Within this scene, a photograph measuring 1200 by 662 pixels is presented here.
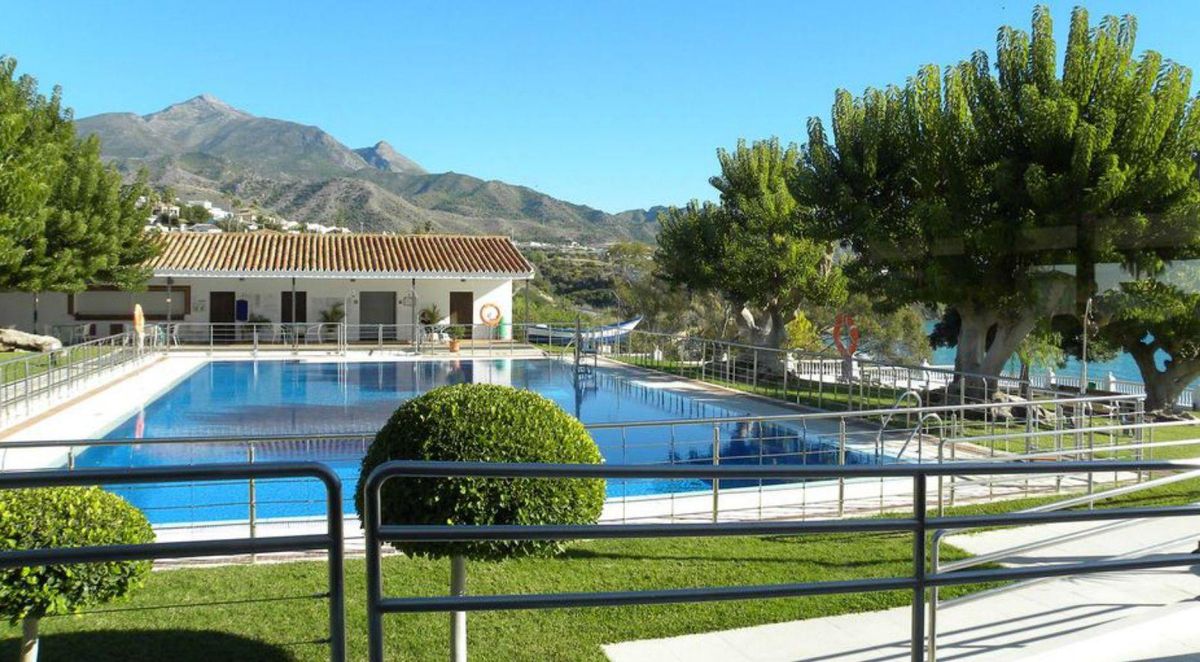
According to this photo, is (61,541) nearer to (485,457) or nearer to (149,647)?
(149,647)

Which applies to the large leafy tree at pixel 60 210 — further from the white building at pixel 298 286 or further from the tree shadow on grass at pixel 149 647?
the tree shadow on grass at pixel 149 647

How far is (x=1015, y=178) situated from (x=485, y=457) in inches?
442

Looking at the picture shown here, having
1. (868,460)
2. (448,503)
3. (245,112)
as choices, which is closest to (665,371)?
(868,460)

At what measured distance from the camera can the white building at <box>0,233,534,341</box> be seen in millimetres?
26859

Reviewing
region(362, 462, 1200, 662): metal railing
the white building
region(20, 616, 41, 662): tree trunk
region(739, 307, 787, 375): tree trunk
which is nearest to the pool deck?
region(739, 307, 787, 375): tree trunk

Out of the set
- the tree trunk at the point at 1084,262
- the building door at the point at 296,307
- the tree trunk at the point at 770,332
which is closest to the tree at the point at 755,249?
the tree trunk at the point at 770,332

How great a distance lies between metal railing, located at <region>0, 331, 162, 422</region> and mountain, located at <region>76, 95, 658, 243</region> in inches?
2123

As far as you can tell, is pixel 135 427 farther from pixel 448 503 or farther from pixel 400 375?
pixel 448 503

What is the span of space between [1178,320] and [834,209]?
18.4ft

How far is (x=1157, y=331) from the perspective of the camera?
52.2 feet

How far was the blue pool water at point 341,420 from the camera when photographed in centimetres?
895

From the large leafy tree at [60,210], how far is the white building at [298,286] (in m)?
2.06

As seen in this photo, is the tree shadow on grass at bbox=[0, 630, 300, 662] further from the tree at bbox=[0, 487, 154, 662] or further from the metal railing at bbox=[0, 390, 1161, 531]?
the metal railing at bbox=[0, 390, 1161, 531]

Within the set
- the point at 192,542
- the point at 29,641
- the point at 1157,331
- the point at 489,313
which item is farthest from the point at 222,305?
the point at 192,542
